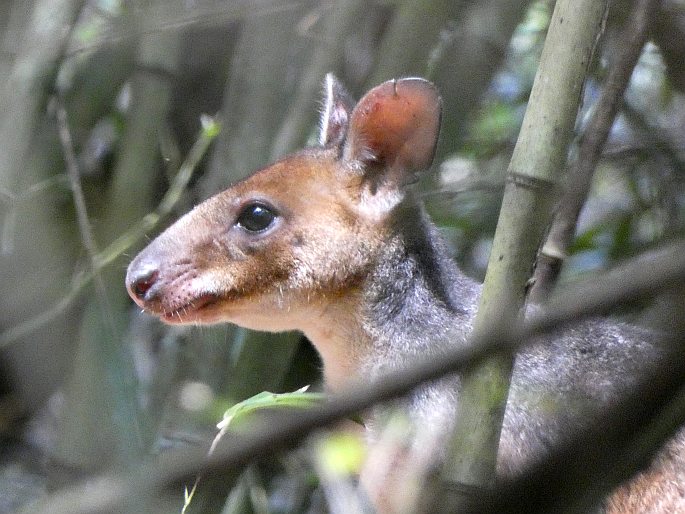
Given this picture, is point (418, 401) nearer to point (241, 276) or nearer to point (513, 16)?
point (241, 276)

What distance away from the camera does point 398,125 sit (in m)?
2.04

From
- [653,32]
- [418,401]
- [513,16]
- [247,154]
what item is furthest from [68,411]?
[653,32]

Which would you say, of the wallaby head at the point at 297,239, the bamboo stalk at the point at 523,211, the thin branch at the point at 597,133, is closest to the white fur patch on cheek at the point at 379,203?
the wallaby head at the point at 297,239

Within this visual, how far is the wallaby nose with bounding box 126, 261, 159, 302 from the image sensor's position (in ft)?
6.81

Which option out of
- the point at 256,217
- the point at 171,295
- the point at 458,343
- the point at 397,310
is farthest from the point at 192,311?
the point at 458,343

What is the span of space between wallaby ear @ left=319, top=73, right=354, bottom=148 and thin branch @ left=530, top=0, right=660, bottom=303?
1.78 feet

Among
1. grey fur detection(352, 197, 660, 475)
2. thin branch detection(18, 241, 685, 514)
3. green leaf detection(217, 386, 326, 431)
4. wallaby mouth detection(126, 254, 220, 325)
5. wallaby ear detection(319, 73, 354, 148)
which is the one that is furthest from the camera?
wallaby ear detection(319, 73, 354, 148)

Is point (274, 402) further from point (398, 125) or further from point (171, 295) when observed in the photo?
point (398, 125)

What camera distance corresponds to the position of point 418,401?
71.2 inches

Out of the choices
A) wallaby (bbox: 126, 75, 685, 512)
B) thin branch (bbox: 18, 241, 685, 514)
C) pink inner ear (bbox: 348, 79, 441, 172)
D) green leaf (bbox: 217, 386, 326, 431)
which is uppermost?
thin branch (bbox: 18, 241, 685, 514)

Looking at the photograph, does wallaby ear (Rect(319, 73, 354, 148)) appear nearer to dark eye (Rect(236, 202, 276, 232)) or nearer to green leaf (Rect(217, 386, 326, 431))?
dark eye (Rect(236, 202, 276, 232))

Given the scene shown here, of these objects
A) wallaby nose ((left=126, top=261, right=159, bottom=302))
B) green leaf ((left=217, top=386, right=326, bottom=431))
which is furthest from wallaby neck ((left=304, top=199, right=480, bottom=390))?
green leaf ((left=217, top=386, right=326, bottom=431))

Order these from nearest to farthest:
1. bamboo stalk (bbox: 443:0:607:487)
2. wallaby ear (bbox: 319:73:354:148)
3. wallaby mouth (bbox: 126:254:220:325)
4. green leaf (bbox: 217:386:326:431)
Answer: bamboo stalk (bbox: 443:0:607:487)
green leaf (bbox: 217:386:326:431)
wallaby mouth (bbox: 126:254:220:325)
wallaby ear (bbox: 319:73:354:148)

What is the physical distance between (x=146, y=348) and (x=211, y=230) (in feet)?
5.65
